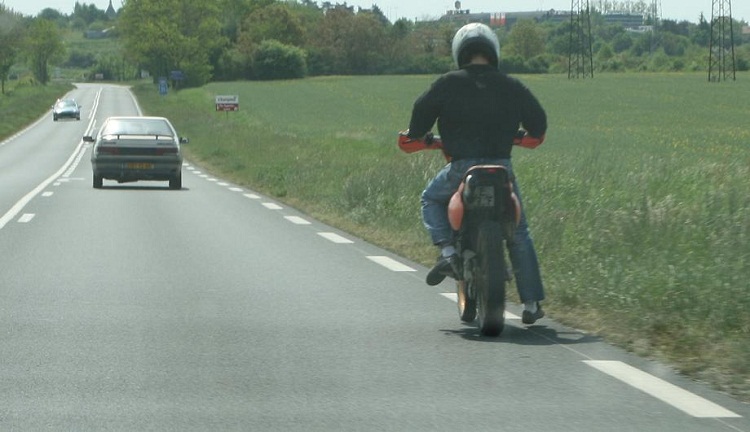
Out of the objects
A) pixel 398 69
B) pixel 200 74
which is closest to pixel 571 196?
pixel 200 74

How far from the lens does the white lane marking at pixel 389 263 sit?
11711mm

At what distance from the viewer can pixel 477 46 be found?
327 inches

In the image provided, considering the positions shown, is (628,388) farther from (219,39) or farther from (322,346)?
(219,39)

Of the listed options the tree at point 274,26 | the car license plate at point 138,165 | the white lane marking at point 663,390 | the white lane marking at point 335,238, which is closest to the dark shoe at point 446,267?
the white lane marking at point 663,390

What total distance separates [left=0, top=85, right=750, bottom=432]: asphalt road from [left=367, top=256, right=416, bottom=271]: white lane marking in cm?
4

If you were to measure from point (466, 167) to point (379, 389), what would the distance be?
6.98ft

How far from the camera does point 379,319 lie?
8.70 metres

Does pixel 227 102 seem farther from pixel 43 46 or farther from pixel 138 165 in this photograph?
pixel 43 46

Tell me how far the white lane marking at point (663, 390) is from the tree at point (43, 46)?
18258cm

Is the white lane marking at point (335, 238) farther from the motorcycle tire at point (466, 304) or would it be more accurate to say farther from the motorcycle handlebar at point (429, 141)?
the motorcycle handlebar at point (429, 141)

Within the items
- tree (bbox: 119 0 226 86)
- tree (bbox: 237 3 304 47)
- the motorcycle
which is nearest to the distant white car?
tree (bbox: 119 0 226 86)

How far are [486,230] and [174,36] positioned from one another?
435 ft

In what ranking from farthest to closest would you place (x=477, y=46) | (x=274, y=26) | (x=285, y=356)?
(x=274, y=26) < (x=477, y=46) < (x=285, y=356)

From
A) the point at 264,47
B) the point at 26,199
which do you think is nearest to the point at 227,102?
the point at 26,199
